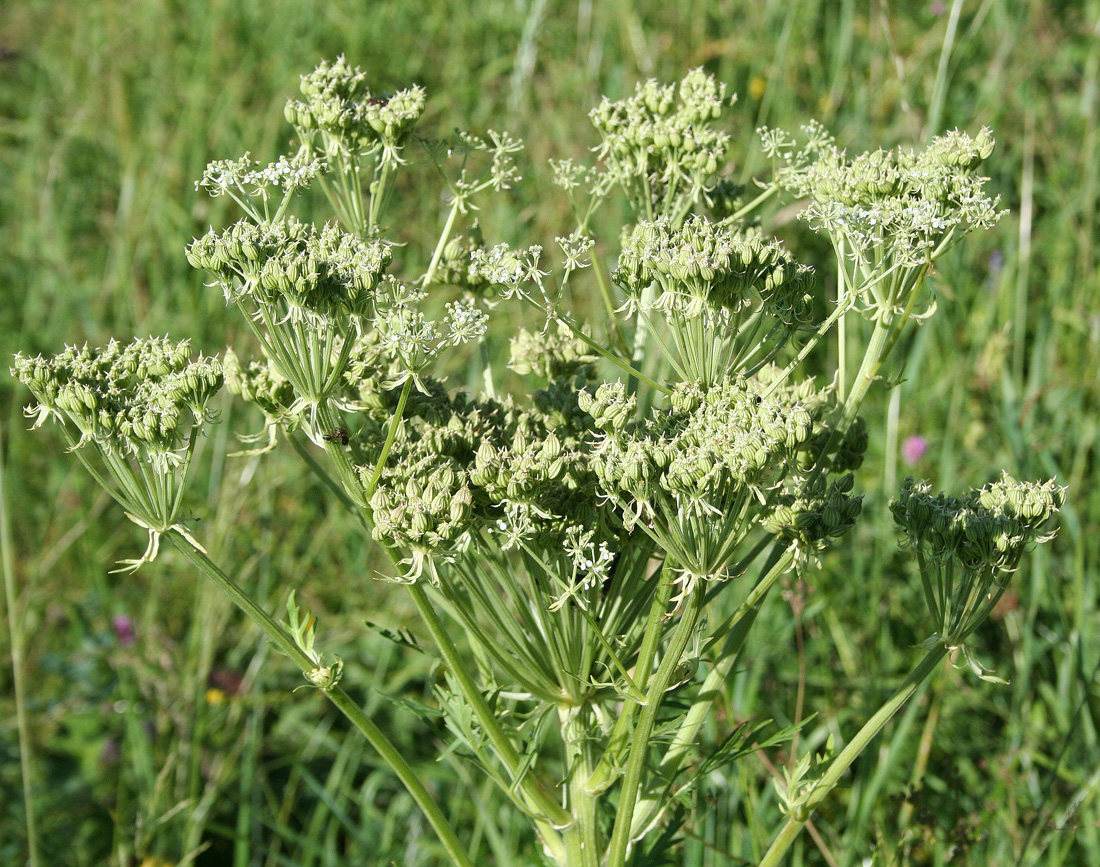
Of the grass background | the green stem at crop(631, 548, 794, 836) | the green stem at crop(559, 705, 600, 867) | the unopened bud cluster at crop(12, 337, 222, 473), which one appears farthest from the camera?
the grass background

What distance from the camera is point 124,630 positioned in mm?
5680

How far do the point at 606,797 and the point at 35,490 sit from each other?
5145mm

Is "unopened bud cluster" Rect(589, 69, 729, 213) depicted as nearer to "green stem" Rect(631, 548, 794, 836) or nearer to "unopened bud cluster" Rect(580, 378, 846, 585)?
"unopened bud cluster" Rect(580, 378, 846, 585)

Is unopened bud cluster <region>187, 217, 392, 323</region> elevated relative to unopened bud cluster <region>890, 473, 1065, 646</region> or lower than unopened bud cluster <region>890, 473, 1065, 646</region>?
elevated

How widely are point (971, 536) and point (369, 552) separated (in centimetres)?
422

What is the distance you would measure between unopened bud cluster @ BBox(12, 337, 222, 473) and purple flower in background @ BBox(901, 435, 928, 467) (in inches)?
163

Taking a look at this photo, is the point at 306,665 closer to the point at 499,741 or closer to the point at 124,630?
the point at 499,741

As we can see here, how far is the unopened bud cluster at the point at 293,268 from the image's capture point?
234 cm

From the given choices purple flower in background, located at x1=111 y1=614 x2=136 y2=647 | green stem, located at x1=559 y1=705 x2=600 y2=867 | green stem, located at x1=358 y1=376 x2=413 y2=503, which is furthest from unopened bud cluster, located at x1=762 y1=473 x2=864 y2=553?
purple flower in background, located at x1=111 y1=614 x2=136 y2=647

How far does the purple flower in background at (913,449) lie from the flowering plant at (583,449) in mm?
2774

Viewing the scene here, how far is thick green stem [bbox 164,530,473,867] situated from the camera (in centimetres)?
242

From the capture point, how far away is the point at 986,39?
24.1ft

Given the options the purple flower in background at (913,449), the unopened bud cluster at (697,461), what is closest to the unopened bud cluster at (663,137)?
the unopened bud cluster at (697,461)

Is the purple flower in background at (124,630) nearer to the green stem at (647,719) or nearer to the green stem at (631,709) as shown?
the green stem at (631,709)
